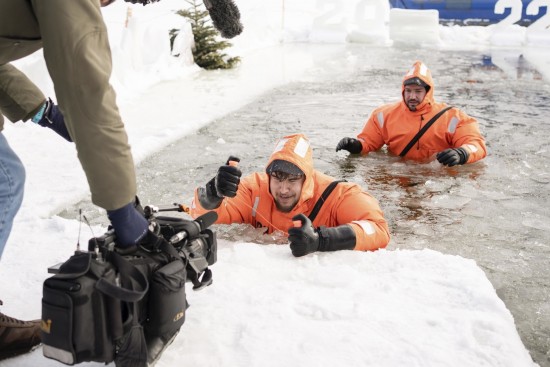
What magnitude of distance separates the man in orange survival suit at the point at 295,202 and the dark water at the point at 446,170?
0.31 meters

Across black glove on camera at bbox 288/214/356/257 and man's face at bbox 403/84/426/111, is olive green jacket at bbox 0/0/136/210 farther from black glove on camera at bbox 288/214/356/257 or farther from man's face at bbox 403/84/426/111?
man's face at bbox 403/84/426/111

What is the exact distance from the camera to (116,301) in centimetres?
194

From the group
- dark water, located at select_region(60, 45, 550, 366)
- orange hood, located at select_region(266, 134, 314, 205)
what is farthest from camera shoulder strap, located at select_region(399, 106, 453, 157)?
orange hood, located at select_region(266, 134, 314, 205)

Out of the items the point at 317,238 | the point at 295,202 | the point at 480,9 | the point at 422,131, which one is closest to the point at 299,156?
the point at 295,202

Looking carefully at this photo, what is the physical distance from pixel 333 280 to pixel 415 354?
0.73 metres

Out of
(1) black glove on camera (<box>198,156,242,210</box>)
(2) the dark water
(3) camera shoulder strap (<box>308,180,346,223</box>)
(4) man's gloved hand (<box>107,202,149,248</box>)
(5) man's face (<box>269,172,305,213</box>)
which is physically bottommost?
(2) the dark water

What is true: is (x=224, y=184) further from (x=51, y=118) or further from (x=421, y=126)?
(x=421, y=126)

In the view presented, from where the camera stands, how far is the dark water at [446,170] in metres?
3.97

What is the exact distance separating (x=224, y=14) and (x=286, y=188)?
210cm

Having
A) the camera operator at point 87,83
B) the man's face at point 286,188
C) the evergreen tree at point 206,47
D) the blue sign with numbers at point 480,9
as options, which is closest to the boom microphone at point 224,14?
the camera operator at point 87,83

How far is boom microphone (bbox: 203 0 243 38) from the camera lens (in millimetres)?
2080

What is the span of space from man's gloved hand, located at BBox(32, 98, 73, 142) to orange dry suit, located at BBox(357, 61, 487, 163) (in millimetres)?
4551

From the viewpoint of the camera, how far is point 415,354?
2395mm

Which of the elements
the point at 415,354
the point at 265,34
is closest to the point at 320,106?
the point at 415,354
